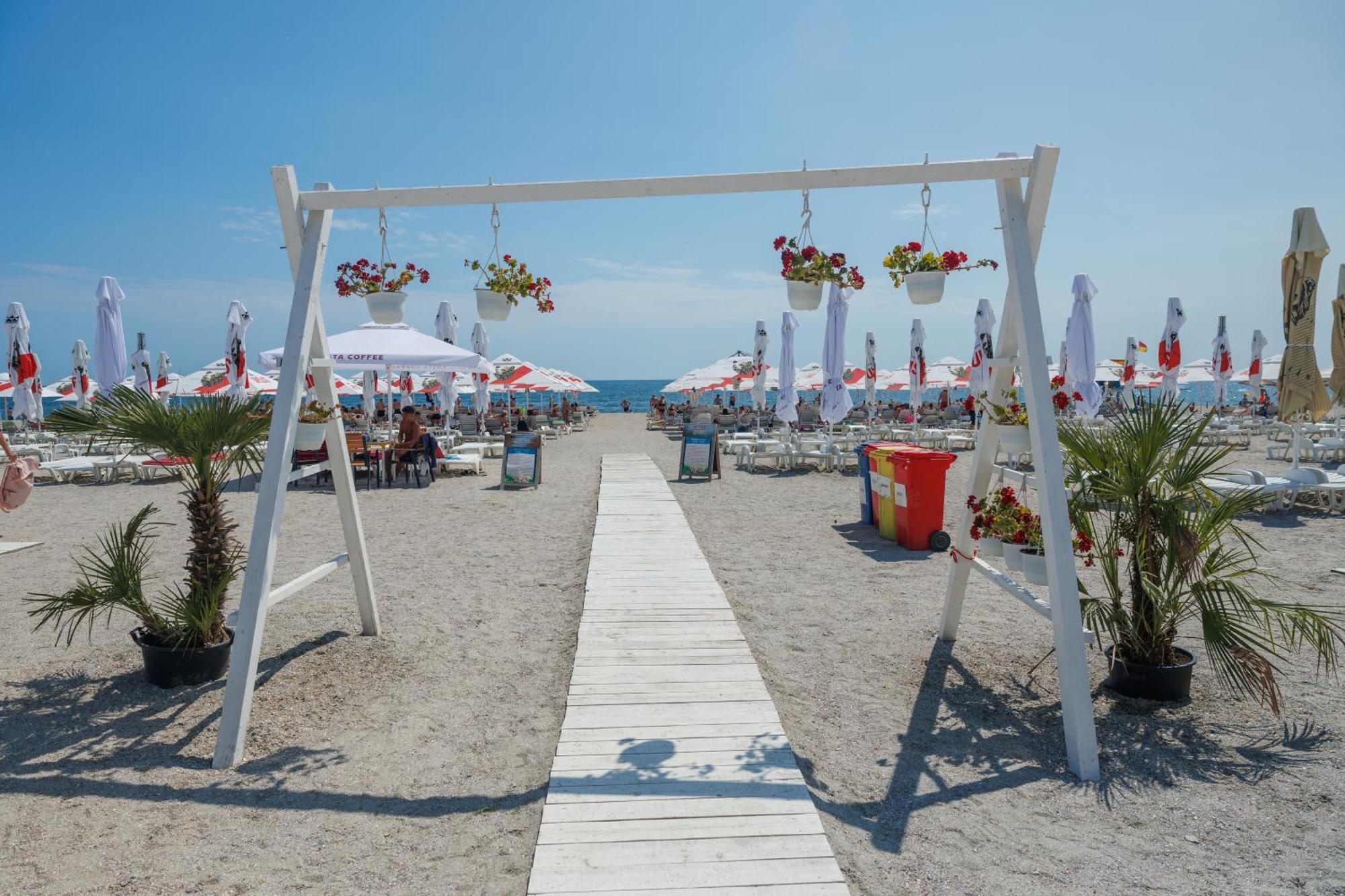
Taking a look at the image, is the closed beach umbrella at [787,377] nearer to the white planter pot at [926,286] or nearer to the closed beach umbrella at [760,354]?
the closed beach umbrella at [760,354]

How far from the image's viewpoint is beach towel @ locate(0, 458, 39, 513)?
356cm

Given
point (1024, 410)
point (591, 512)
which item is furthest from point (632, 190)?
point (591, 512)

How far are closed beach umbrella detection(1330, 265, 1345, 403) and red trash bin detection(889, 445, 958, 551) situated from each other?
398 cm

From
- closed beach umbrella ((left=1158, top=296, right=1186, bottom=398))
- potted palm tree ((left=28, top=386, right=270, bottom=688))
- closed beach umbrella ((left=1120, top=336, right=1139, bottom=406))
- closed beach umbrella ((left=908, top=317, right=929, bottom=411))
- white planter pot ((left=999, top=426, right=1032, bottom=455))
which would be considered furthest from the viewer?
closed beach umbrella ((left=1120, top=336, right=1139, bottom=406))

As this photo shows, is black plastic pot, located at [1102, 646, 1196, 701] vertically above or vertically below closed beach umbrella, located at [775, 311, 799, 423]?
below

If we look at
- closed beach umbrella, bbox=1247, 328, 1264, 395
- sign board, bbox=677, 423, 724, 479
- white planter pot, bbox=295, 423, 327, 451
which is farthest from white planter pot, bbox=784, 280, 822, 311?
closed beach umbrella, bbox=1247, 328, 1264, 395

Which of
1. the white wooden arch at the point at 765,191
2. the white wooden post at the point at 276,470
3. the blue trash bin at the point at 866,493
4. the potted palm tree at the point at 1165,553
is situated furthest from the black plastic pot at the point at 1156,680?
the blue trash bin at the point at 866,493

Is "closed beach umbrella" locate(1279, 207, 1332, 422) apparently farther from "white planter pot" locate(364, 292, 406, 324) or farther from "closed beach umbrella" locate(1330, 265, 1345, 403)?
"white planter pot" locate(364, 292, 406, 324)

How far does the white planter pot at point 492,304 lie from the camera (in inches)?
190

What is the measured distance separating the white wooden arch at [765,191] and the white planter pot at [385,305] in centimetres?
45

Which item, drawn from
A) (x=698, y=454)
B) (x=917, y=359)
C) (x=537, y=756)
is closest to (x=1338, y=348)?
(x=698, y=454)

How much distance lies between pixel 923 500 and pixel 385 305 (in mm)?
5620

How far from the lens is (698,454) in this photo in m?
13.8

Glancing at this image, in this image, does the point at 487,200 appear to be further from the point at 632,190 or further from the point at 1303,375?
the point at 1303,375
